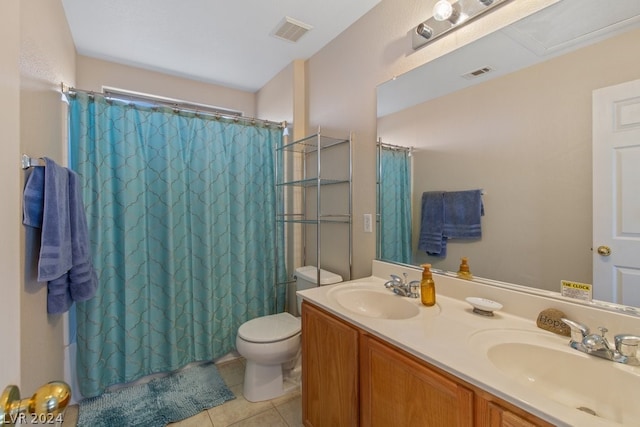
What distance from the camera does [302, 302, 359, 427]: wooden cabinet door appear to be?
1.15 m

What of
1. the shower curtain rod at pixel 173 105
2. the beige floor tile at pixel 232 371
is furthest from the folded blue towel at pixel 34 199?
the beige floor tile at pixel 232 371

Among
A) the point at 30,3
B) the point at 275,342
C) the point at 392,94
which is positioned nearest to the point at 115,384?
the point at 275,342

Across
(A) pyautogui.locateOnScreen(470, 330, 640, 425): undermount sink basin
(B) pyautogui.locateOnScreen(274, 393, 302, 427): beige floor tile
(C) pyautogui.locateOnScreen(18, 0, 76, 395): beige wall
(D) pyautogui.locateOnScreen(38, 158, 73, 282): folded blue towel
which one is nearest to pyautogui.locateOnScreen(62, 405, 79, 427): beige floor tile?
(C) pyautogui.locateOnScreen(18, 0, 76, 395): beige wall

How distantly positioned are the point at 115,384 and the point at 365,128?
237 centimetres

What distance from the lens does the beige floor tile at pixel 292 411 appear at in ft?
5.29

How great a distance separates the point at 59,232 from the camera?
46.1 inches

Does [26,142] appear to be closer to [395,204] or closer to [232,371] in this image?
[395,204]

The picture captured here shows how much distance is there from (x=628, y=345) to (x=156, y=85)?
3226 mm

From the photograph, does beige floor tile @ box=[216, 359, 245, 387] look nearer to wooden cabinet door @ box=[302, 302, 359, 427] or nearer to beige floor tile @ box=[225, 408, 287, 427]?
beige floor tile @ box=[225, 408, 287, 427]

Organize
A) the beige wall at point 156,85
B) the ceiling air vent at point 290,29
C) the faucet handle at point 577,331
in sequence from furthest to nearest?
the beige wall at point 156,85
the ceiling air vent at point 290,29
the faucet handle at point 577,331

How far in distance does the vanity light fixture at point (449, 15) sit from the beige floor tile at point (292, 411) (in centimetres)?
218

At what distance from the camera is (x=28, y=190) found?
1.09 metres

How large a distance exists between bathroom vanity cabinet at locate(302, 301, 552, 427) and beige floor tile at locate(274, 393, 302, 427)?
175mm

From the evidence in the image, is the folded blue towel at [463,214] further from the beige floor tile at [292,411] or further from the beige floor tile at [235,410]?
the beige floor tile at [235,410]
